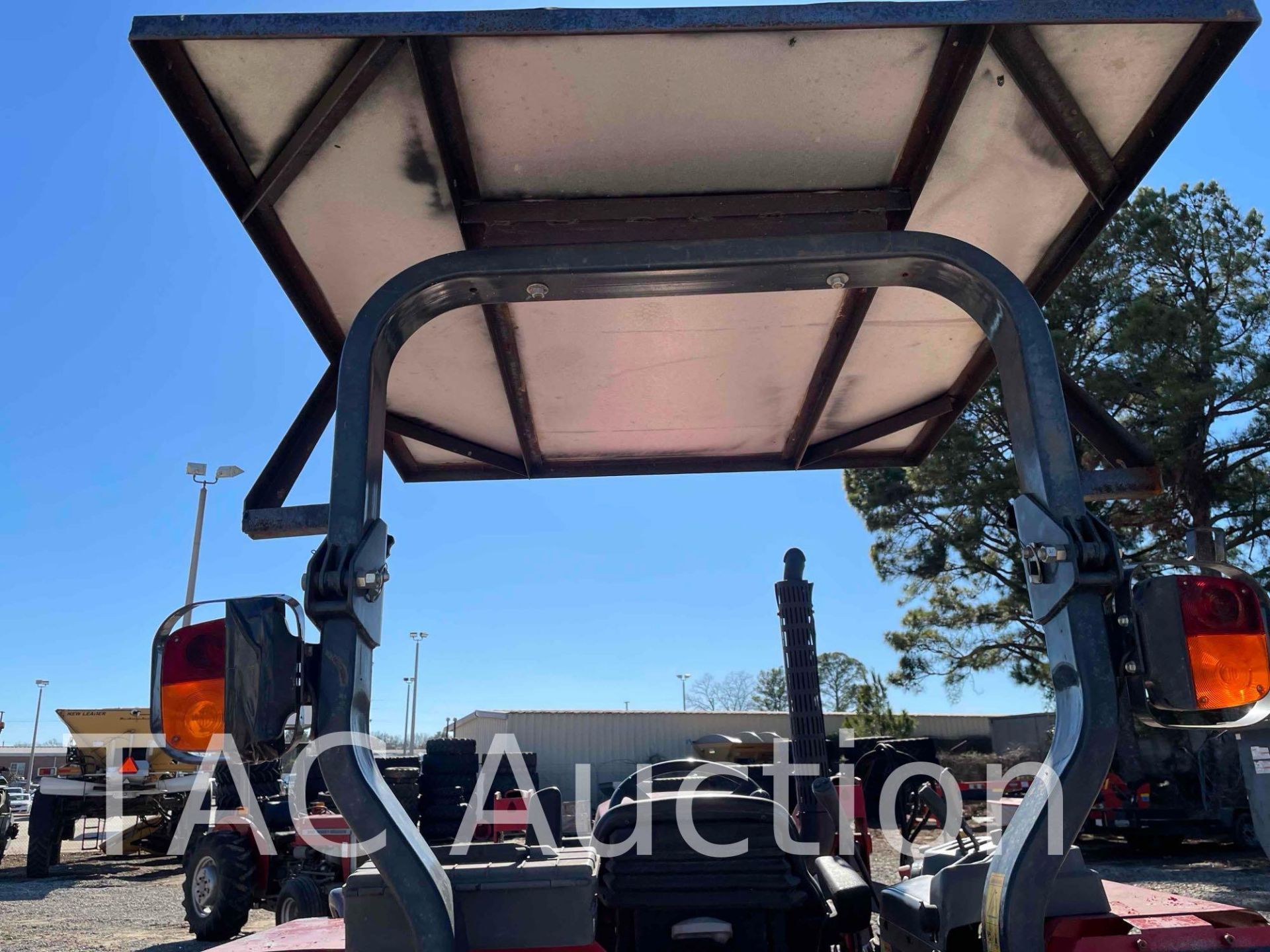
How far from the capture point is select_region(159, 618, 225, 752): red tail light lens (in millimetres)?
1664

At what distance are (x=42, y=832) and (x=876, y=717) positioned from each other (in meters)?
17.8

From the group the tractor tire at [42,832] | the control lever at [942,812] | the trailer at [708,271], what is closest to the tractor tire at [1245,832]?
the control lever at [942,812]

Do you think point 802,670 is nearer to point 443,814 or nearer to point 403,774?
point 443,814

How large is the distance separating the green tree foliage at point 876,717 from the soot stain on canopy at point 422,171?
23.2m

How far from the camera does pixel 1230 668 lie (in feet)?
5.22

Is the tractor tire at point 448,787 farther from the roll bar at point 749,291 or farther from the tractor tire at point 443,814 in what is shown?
the roll bar at point 749,291

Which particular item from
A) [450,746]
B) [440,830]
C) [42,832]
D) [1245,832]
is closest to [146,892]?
[42,832]

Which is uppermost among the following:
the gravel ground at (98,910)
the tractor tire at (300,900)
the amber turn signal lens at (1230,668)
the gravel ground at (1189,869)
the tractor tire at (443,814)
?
the amber turn signal lens at (1230,668)

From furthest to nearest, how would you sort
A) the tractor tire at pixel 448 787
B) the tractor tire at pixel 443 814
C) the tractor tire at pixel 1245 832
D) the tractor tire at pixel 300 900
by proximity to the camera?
the tractor tire at pixel 1245 832 < the tractor tire at pixel 448 787 < the tractor tire at pixel 443 814 < the tractor tire at pixel 300 900

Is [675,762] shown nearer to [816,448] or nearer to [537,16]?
[816,448]

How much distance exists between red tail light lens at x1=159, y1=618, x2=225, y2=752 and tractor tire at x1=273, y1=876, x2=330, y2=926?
8.85m

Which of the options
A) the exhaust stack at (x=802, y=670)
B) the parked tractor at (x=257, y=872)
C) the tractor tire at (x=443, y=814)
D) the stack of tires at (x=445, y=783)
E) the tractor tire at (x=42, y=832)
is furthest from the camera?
the tractor tire at (x=42, y=832)

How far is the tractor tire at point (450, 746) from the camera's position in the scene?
1359 cm

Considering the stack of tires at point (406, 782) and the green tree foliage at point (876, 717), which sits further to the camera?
the green tree foliage at point (876, 717)
